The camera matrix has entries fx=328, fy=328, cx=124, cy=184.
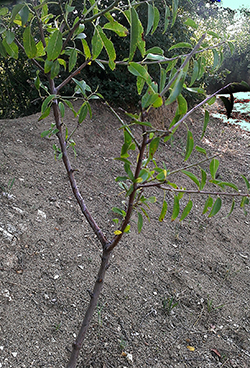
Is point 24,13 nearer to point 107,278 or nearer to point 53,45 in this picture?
point 53,45

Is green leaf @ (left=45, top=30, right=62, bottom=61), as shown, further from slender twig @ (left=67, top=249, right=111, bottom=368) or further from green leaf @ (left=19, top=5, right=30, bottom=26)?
slender twig @ (left=67, top=249, right=111, bottom=368)

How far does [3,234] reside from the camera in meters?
2.08

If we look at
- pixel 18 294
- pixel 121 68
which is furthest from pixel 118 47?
pixel 18 294

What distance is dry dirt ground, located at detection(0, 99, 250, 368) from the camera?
174 centimetres

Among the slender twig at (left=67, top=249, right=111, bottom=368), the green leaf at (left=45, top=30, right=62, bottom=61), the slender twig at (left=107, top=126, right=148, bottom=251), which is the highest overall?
the green leaf at (left=45, top=30, right=62, bottom=61)

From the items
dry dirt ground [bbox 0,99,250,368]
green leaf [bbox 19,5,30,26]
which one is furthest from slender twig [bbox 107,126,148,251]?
dry dirt ground [bbox 0,99,250,368]

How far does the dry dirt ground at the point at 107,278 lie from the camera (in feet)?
5.69

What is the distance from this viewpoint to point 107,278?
2.18 meters

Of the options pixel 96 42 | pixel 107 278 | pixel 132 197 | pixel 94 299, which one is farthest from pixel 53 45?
pixel 107 278

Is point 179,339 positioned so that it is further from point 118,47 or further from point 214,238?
point 118,47

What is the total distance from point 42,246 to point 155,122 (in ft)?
9.94

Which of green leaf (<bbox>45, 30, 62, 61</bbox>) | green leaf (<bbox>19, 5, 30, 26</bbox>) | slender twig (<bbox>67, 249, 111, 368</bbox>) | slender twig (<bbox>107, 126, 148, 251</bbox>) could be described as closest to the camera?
green leaf (<bbox>19, 5, 30, 26</bbox>)

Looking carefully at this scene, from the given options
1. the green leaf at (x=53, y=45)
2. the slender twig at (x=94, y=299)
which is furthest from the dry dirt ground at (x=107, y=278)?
the green leaf at (x=53, y=45)

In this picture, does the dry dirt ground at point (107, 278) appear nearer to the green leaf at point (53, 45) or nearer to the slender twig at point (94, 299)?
the slender twig at point (94, 299)
